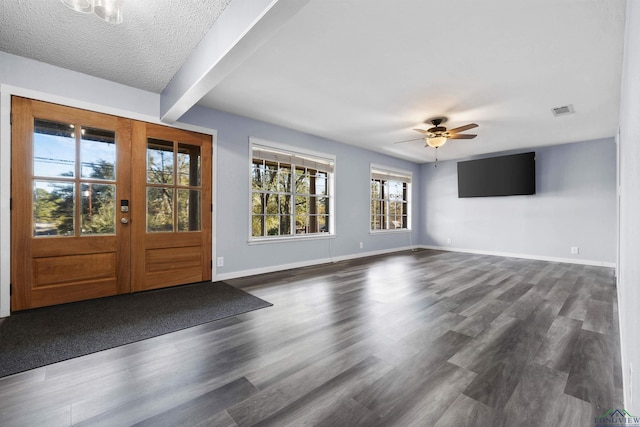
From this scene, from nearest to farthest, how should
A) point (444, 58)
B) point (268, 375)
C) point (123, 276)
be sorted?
point (268, 375) < point (444, 58) < point (123, 276)

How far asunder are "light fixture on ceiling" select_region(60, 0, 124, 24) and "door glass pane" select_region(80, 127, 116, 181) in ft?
5.98

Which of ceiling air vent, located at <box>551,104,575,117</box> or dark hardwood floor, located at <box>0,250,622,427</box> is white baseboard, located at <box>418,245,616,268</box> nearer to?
dark hardwood floor, located at <box>0,250,622,427</box>

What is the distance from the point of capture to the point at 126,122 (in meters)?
3.38

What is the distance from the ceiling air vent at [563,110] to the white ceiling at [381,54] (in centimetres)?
9

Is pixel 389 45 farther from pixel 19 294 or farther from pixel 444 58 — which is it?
pixel 19 294

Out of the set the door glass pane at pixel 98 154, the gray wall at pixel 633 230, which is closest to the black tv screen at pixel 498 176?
the gray wall at pixel 633 230

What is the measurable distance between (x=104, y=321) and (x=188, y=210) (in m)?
1.70

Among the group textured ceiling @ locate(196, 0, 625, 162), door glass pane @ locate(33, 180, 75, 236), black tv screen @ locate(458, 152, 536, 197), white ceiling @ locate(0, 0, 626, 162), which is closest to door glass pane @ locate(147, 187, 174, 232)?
door glass pane @ locate(33, 180, 75, 236)

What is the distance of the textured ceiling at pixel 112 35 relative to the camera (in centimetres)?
208

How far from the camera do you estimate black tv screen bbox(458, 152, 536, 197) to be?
5.98 metres

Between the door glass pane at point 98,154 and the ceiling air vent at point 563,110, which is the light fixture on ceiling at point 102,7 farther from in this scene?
the ceiling air vent at point 563,110

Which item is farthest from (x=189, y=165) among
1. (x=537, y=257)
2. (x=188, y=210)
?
(x=537, y=257)

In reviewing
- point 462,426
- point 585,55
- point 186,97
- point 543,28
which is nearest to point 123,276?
point 186,97

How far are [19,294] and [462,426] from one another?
161 inches
